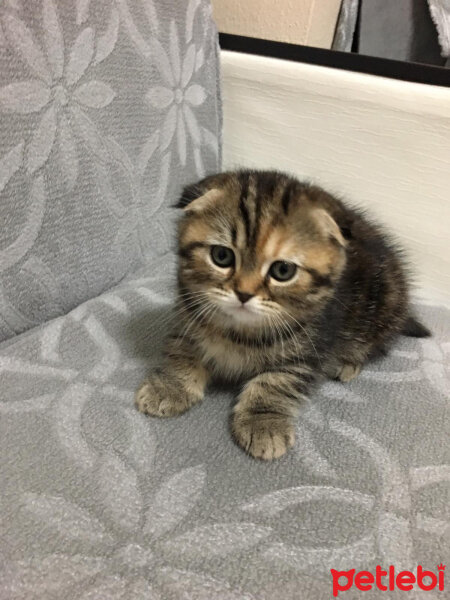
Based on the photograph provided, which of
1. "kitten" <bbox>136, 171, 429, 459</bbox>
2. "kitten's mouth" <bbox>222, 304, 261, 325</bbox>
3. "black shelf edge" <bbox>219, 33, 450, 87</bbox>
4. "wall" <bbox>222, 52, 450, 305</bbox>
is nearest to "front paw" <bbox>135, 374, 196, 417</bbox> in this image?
"kitten" <bbox>136, 171, 429, 459</bbox>

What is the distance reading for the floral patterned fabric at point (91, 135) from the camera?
84 centimetres

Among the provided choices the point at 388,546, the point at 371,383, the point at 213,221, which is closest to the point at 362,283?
the point at 371,383

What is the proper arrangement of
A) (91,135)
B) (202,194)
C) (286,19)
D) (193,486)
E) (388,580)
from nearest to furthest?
(388,580) < (193,486) < (202,194) < (91,135) < (286,19)

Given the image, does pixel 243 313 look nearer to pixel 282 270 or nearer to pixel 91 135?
pixel 282 270

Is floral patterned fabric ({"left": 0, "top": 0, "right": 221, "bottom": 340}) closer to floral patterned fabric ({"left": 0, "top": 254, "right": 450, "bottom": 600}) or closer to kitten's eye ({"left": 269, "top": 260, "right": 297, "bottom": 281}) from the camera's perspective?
floral patterned fabric ({"left": 0, "top": 254, "right": 450, "bottom": 600})

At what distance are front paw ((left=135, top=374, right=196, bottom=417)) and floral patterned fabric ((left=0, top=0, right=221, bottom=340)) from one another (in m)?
0.31

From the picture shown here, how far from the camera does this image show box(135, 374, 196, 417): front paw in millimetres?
794

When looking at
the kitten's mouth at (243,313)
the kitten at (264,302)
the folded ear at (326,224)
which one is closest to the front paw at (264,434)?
the kitten at (264,302)

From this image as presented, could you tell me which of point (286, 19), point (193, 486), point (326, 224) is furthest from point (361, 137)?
point (193, 486)

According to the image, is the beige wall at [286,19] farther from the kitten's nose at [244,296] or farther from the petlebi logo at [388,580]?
the petlebi logo at [388,580]

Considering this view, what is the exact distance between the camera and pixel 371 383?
93 centimetres

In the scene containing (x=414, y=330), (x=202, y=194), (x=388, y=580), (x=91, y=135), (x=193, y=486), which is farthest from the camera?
(x=414, y=330)

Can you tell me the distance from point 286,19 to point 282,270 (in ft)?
2.85

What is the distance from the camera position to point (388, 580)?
0.58m
